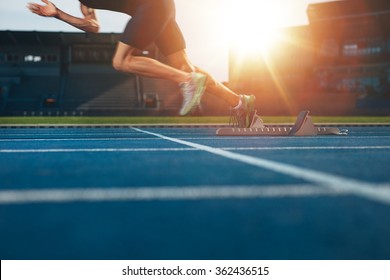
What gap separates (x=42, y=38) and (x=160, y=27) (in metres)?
38.2

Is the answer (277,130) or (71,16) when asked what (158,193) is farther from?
(277,130)

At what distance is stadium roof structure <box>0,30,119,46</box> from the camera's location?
40594 mm

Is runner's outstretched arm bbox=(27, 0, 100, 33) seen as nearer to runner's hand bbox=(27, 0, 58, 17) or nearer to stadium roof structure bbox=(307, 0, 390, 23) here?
runner's hand bbox=(27, 0, 58, 17)

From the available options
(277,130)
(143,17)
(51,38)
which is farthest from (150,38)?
(51,38)

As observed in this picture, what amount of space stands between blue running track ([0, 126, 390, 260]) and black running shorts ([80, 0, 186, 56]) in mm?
2153

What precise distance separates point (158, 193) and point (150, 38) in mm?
3229

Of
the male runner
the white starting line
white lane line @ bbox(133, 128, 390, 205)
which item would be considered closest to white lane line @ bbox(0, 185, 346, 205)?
the white starting line

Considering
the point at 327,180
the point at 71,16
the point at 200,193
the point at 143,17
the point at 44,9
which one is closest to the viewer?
the point at 200,193

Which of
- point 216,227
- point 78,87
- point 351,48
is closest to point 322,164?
point 216,227

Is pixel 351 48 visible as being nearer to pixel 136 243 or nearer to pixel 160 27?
pixel 160 27

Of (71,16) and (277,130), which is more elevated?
(71,16)

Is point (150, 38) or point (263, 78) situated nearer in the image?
point (150, 38)

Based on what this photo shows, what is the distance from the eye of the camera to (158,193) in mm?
2293

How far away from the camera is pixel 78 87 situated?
39.1 m
